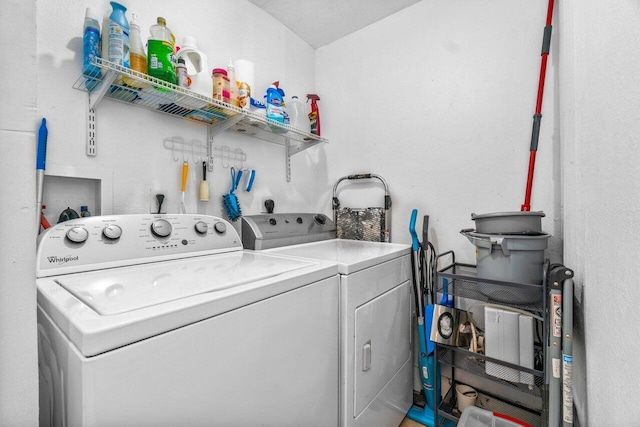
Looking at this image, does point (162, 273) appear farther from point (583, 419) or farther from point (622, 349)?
point (583, 419)

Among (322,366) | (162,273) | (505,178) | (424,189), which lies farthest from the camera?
(424,189)

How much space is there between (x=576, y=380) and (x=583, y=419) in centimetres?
18

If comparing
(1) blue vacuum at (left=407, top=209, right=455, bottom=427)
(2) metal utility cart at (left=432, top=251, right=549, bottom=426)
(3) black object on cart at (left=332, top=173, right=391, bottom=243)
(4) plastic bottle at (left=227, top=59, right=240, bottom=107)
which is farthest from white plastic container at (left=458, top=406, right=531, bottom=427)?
(4) plastic bottle at (left=227, top=59, right=240, bottom=107)

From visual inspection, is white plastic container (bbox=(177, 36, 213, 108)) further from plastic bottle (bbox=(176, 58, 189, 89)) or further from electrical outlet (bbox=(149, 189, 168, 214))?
electrical outlet (bbox=(149, 189, 168, 214))

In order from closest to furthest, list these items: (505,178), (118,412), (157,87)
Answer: (118,412)
(157,87)
(505,178)

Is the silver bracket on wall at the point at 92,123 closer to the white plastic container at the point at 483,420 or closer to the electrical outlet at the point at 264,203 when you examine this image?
the electrical outlet at the point at 264,203

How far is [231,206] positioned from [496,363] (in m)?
1.57

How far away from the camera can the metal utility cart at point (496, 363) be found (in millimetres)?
1244

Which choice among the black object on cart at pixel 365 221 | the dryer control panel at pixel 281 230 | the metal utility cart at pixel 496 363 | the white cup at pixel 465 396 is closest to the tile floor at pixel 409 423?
the metal utility cart at pixel 496 363

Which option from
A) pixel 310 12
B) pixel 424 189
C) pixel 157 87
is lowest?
pixel 424 189

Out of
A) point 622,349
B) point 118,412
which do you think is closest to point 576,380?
point 622,349

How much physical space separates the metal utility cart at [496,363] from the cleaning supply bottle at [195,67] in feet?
4.99

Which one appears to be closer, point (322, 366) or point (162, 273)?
point (162, 273)

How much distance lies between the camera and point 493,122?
1.69 meters
